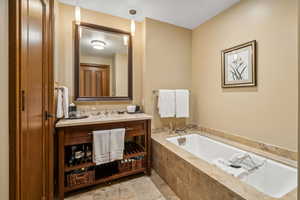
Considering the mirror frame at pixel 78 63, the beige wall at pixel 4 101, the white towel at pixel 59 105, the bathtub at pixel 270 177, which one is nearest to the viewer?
the beige wall at pixel 4 101

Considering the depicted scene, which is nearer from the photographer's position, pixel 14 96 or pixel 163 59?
pixel 14 96

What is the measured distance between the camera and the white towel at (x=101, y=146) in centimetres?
160

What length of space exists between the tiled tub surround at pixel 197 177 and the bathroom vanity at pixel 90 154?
25cm

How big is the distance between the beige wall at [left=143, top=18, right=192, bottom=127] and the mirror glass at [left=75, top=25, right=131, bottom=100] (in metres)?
0.34

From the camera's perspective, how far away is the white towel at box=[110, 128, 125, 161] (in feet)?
5.51

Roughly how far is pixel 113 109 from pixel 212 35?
205 cm

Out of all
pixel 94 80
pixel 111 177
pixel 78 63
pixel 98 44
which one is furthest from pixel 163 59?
pixel 111 177

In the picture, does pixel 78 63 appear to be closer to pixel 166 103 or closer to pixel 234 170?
pixel 166 103

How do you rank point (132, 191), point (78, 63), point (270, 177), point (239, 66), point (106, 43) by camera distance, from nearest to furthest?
point (270, 177)
point (132, 191)
point (239, 66)
point (78, 63)
point (106, 43)

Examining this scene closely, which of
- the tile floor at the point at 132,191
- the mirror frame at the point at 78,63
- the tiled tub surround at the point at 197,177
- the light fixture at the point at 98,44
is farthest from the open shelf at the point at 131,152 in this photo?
the light fixture at the point at 98,44

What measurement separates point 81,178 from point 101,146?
0.42 m

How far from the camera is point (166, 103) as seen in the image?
2336mm

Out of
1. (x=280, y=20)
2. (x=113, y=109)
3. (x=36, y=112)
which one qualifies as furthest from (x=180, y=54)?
(x=36, y=112)

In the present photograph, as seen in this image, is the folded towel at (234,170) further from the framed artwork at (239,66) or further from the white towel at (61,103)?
the white towel at (61,103)
